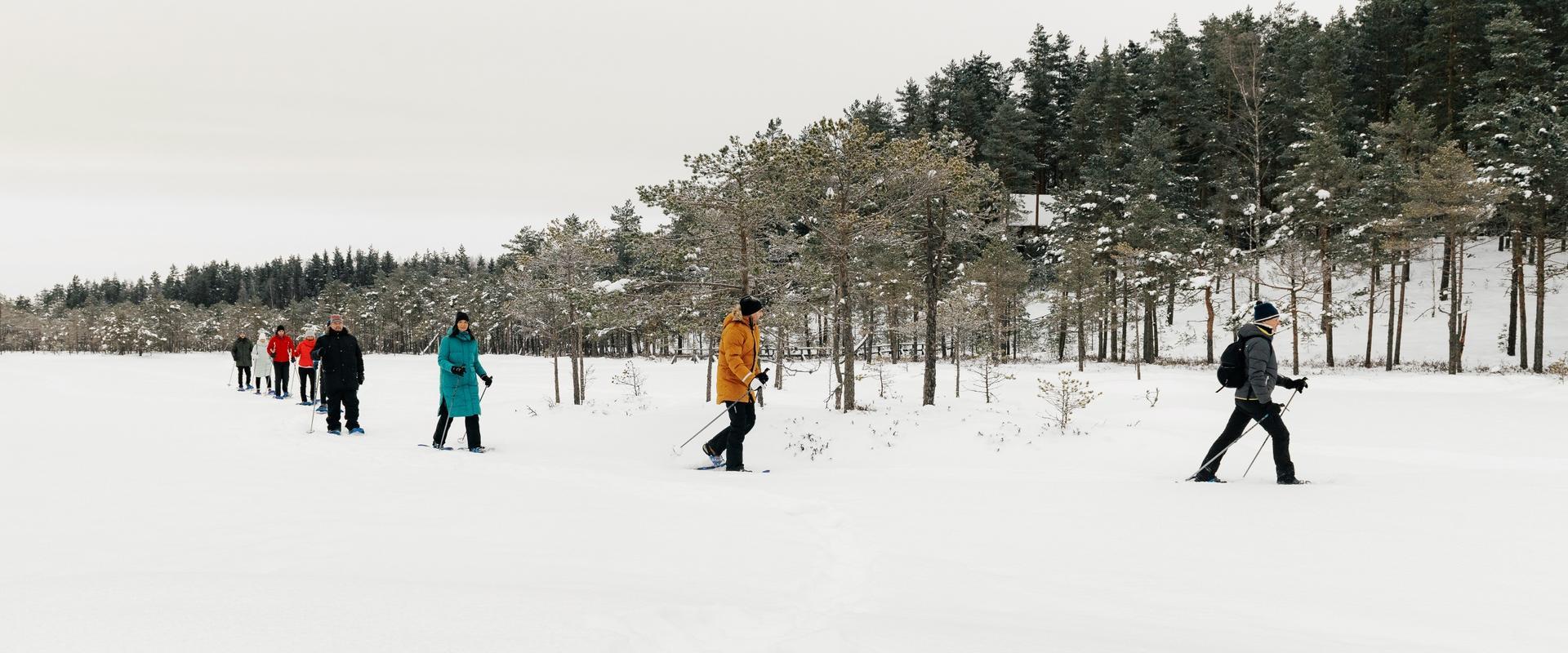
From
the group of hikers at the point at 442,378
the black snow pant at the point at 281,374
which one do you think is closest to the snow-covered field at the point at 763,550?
the group of hikers at the point at 442,378

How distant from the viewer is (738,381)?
326 inches

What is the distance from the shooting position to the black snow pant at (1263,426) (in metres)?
6.82

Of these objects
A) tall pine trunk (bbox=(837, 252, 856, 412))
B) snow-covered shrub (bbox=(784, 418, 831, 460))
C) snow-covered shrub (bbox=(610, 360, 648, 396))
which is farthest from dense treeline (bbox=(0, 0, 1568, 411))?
snow-covered shrub (bbox=(784, 418, 831, 460))

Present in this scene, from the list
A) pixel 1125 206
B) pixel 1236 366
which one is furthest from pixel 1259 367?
pixel 1125 206

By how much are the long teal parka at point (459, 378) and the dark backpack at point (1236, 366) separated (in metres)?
8.65

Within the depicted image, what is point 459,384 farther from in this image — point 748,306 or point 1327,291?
point 1327,291

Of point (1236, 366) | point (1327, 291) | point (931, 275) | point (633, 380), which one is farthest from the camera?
point (1327, 291)

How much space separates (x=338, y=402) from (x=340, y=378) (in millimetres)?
401

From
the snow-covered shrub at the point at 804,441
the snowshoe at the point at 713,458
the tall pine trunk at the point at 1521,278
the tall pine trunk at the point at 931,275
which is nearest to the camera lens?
the snowshoe at the point at 713,458

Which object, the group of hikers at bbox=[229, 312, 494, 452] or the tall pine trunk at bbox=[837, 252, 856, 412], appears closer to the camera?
the group of hikers at bbox=[229, 312, 494, 452]

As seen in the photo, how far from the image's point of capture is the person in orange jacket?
26.9 ft

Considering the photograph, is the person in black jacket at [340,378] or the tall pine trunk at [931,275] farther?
the tall pine trunk at [931,275]

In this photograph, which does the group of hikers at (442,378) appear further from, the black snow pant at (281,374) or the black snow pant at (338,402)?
the black snow pant at (281,374)

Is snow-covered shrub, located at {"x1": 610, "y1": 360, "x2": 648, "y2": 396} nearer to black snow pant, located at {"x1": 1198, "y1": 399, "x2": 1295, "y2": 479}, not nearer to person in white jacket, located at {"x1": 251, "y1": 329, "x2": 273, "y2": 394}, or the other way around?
person in white jacket, located at {"x1": 251, "y1": 329, "x2": 273, "y2": 394}
